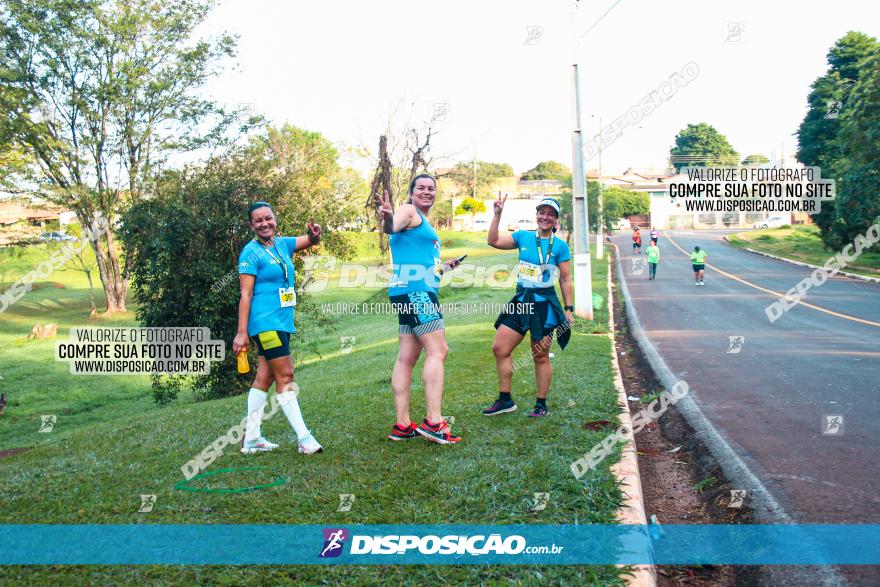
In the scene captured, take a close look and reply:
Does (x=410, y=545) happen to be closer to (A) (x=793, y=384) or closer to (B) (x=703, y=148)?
(A) (x=793, y=384)

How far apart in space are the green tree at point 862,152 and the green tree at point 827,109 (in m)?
9.87

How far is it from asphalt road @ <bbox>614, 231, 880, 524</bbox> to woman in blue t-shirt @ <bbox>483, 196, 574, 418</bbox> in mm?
1797

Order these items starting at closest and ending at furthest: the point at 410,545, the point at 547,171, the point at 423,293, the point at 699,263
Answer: the point at 410,545
the point at 423,293
the point at 699,263
the point at 547,171

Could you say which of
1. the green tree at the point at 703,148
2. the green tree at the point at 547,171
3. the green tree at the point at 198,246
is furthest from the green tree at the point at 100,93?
the green tree at the point at 703,148

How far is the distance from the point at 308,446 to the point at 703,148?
108704mm

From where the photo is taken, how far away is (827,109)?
39.2 meters

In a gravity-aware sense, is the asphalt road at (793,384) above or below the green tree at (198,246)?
below

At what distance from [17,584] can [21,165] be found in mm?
30099

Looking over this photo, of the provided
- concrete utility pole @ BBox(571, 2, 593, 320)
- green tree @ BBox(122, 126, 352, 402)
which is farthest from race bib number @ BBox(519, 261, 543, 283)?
concrete utility pole @ BBox(571, 2, 593, 320)

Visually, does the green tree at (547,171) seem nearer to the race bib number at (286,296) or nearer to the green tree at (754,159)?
the green tree at (754,159)

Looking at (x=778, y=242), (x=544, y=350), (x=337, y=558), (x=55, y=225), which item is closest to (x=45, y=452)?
(x=337, y=558)

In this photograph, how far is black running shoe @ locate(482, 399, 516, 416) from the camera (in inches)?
263

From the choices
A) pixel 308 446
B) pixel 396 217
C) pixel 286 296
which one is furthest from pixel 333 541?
pixel 396 217

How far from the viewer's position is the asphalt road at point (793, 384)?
4793 mm
